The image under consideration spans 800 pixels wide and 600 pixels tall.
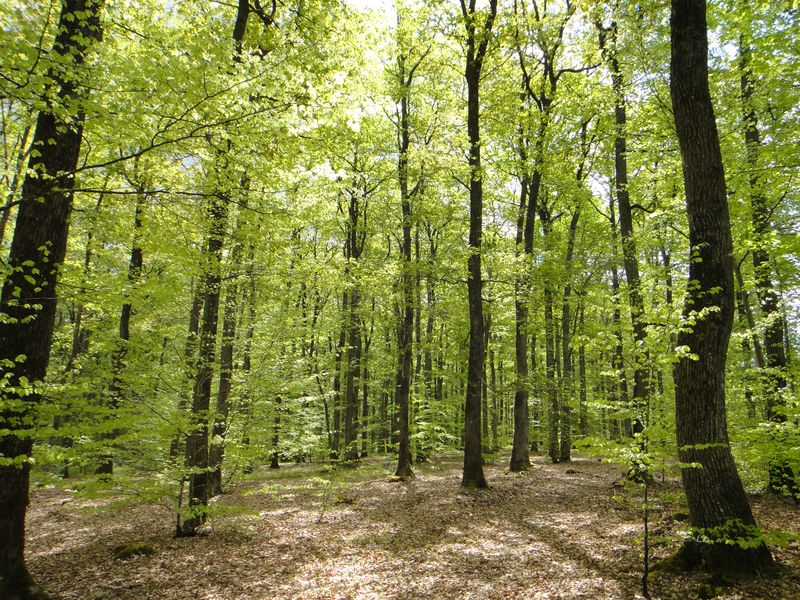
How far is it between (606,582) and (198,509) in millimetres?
6468

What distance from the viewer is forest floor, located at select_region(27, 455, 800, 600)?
5535 mm

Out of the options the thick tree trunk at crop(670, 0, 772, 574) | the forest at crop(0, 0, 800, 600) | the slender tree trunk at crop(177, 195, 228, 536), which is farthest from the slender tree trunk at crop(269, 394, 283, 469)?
the thick tree trunk at crop(670, 0, 772, 574)

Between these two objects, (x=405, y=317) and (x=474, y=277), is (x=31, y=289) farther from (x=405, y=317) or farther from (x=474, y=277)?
(x=405, y=317)

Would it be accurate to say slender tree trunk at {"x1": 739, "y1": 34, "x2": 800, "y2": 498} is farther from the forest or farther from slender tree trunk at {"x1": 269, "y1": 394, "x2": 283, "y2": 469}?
slender tree trunk at {"x1": 269, "y1": 394, "x2": 283, "y2": 469}

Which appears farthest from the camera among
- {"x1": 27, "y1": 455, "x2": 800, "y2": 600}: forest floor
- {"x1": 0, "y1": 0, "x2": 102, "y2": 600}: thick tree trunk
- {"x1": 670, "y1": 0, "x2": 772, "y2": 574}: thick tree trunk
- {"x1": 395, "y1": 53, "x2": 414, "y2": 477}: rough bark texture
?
{"x1": 395, "y1": 53, "x2": 414, "y2": 477}: rough bark texture

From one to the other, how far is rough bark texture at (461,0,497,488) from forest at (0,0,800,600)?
80 millimetres

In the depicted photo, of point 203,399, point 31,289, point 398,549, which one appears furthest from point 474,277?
point 31,289

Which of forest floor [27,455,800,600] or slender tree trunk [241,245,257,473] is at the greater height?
slender tree trunk [241,245,257,473]

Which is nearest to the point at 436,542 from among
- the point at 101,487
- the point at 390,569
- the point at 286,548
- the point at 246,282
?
the point at 390,569

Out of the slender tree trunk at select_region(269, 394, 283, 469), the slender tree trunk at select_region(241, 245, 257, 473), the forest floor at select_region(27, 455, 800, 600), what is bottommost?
the forest floor at select_region(27, 455, 800, 600)

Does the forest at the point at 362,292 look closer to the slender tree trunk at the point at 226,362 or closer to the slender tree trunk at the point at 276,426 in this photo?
the slender tree trunk at the point at 226,362

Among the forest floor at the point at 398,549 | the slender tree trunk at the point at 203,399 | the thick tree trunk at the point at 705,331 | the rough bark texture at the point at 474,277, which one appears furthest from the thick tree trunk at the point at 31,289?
the rough bark texture at the point at 474,277

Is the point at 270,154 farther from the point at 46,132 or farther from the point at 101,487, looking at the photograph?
the point at 101,487

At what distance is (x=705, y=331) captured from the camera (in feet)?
16.3
